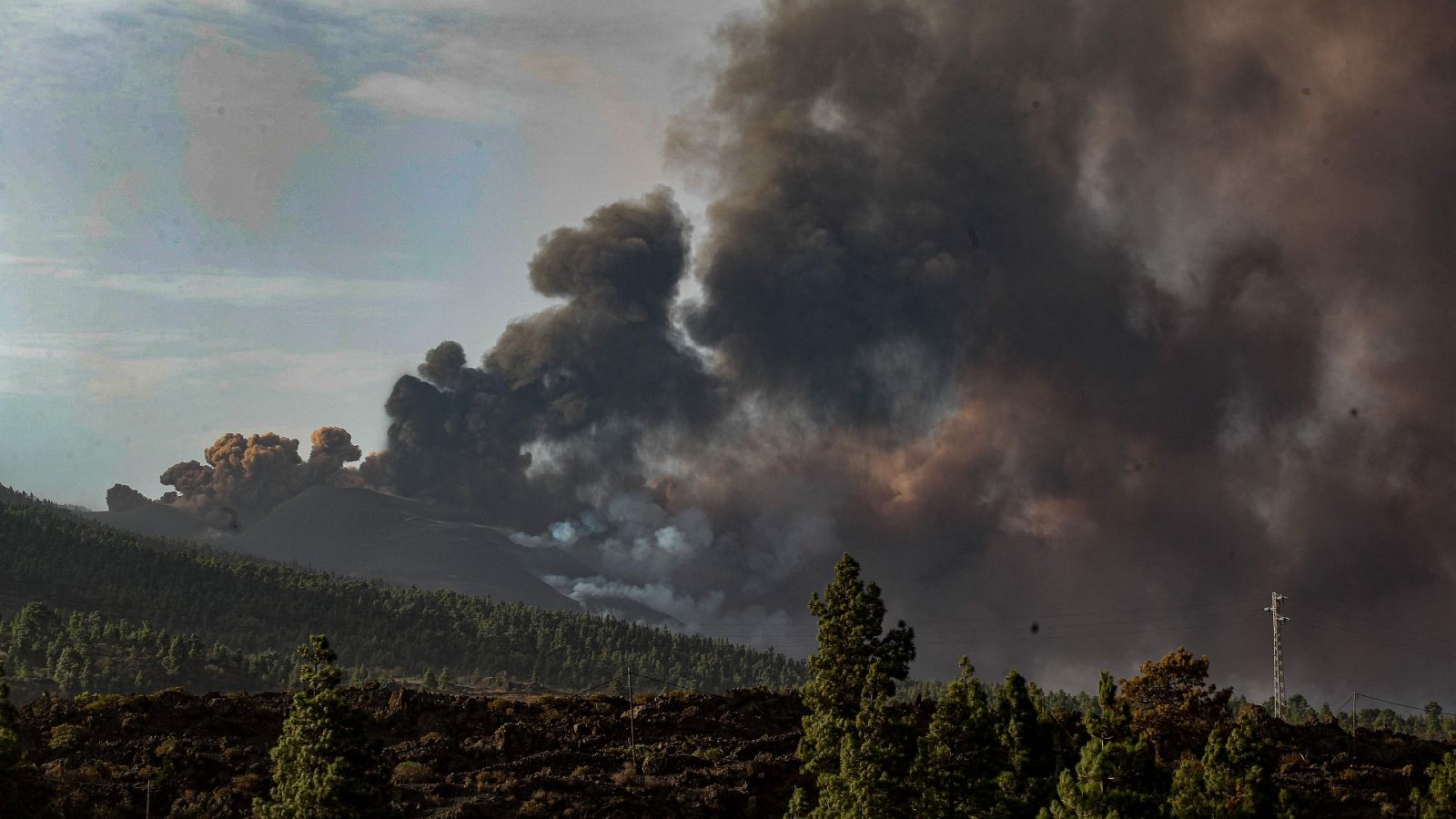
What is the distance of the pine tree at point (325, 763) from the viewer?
66688 millimetres

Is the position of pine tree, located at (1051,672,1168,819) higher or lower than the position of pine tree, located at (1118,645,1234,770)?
lower

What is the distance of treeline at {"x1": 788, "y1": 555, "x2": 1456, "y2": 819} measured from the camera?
71.3m

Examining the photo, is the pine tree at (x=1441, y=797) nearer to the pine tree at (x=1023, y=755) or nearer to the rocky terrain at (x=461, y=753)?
the pine tree at (x=1023, y=755)

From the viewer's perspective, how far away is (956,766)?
82.5 meters

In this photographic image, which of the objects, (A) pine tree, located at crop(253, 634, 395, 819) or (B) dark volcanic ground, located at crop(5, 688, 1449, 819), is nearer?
(A) pine tree, located at crop(253, 634, 395, 819)

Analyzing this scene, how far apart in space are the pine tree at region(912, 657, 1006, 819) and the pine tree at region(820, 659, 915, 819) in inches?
63.4

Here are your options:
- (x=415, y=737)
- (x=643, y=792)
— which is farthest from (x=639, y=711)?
(x=643, y=792)

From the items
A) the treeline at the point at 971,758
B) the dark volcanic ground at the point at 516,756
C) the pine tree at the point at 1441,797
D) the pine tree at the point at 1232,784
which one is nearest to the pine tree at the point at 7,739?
the dark volcanic ground at the point at 516,756

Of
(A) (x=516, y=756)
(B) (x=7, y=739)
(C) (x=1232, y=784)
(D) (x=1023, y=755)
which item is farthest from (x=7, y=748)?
(C) (x=1232, y=784)

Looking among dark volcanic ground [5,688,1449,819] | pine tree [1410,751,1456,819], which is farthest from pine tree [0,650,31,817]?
pine tree [1410,751,1456,819]

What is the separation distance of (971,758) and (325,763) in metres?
38.0

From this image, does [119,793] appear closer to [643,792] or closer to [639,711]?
[643,792]

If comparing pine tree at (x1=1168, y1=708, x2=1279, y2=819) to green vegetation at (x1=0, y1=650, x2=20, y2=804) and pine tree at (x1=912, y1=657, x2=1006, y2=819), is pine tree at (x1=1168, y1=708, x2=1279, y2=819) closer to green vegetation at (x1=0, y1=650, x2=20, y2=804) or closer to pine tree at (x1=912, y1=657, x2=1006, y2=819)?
pine tree at (x1=912, y1=657, x2=1006, y2=819)

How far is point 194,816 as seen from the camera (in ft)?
329
